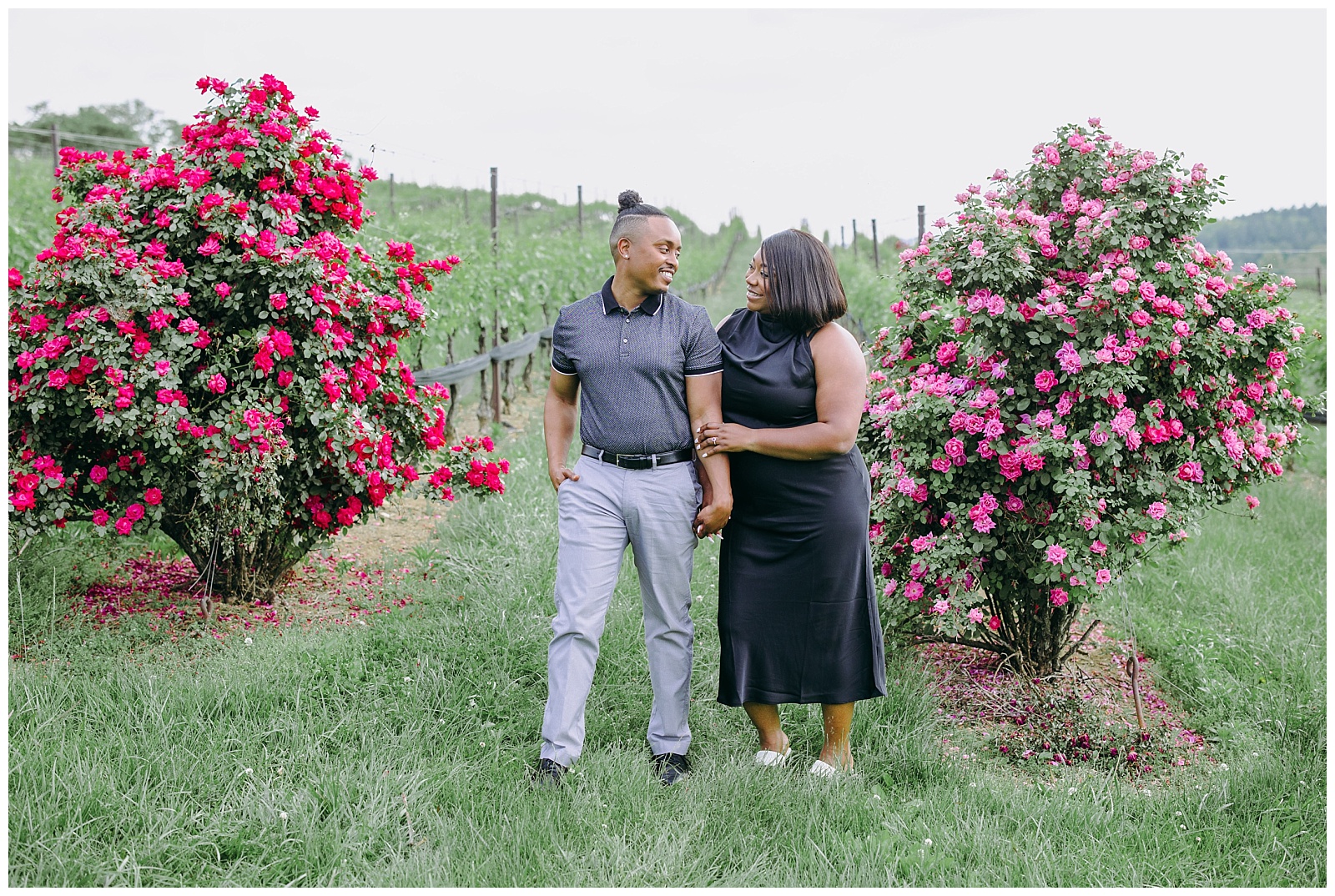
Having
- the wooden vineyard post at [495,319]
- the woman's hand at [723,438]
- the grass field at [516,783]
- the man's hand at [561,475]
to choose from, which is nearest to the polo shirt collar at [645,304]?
the woman's hand at [723,438]

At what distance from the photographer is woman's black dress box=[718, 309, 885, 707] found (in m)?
2.89

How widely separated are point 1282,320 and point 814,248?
6.29 ft

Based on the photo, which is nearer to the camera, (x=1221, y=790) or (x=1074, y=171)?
(x=1221, y=790)

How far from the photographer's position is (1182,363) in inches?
134

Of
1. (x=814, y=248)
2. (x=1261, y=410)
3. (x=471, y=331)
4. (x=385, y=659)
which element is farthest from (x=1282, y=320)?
(x=471, y=331)

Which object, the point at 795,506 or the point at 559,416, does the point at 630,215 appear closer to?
the point at 559,416

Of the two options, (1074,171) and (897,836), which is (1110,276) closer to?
(1074,171)

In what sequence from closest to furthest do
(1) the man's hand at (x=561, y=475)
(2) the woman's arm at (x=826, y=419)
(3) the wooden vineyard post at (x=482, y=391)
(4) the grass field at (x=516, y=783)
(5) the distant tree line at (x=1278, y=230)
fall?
(4) the grass field at (x=516, y=783) < (2) the woman's arm at (x=826, y=419) < (1) the man's hand at (x=561, y=475) < (3) the wooden vineyard post at (x=482, y=391) < (5) the distant tree line at (x=1278, y=230)

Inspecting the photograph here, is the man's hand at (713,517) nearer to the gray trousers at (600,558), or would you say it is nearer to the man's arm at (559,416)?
the gray trousers at (600,558)

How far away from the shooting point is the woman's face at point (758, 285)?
2.88 m

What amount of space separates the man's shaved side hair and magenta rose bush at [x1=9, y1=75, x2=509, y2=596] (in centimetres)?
147

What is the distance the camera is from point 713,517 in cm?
289

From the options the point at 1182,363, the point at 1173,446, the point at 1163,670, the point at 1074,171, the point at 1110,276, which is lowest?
the point at 1163,670

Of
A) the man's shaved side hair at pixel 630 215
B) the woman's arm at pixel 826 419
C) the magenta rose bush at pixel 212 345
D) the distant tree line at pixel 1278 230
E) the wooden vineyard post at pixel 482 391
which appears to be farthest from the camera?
the distant tree line at pixel 1278 230
